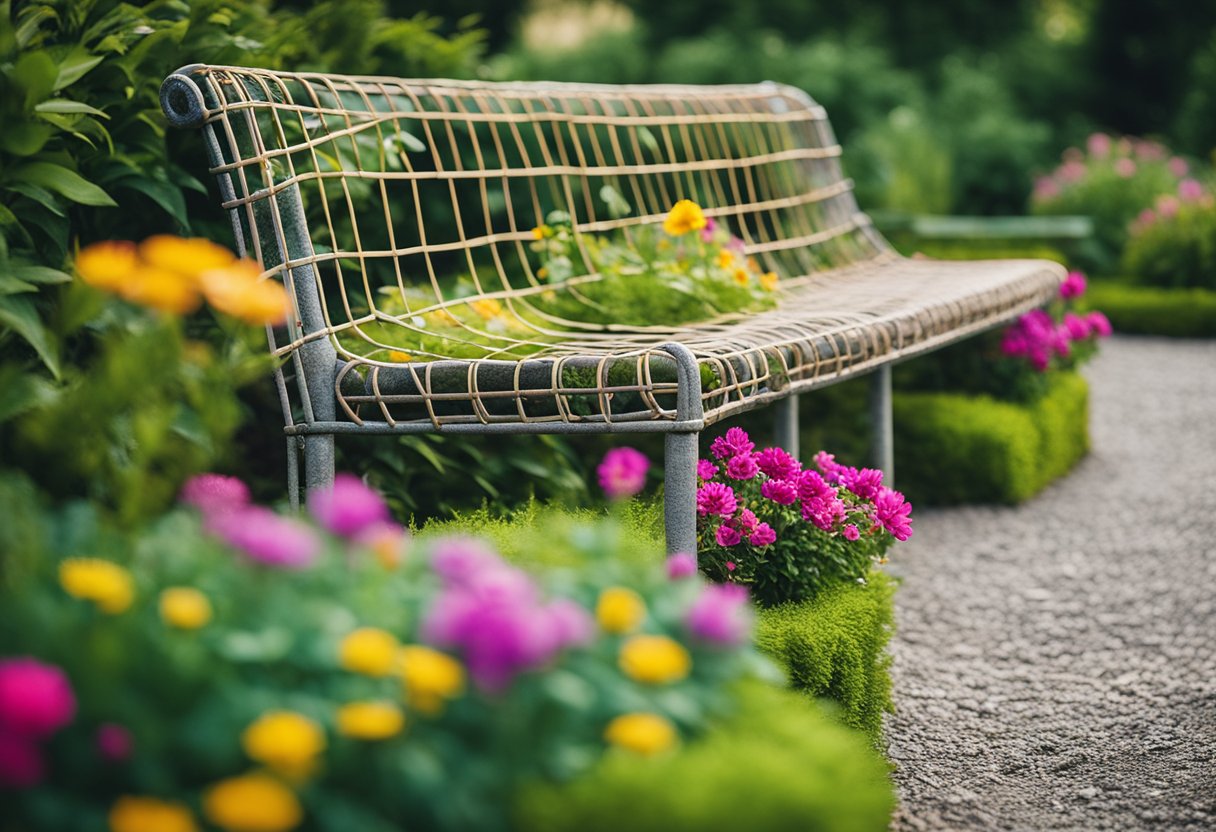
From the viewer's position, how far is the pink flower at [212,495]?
4.95ft

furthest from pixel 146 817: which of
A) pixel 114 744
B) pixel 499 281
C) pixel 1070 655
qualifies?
pixel 1070 655

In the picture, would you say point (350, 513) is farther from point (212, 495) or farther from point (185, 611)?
point (212, 495)

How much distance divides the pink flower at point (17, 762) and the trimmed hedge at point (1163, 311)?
797 centimetres

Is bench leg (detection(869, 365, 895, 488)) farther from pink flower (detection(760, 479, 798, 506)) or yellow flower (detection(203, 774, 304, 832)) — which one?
yellow flower (detection(203, 774, 304, 832))

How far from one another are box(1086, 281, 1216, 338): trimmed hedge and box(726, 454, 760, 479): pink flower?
6.23m

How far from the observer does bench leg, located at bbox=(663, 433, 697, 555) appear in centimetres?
236

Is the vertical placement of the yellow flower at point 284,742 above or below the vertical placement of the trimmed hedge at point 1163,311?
above

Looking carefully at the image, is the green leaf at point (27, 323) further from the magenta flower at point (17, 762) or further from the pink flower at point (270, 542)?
the magenta flower at point (17, 762)

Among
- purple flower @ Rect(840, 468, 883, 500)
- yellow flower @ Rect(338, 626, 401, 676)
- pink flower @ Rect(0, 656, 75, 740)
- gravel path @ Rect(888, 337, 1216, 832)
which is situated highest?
pink flower @ Rect(0, 656, 75, 740)

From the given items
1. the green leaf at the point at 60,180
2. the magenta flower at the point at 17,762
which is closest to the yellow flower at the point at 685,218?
the green leaf at the point at 60,180

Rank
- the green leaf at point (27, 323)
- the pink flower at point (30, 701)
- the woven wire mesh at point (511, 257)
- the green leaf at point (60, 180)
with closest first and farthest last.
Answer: the pink flower at point (30, 701)
the green leaf at point (27, 323)
the green leaf at point (60, 180)
the woven wire mesh at point (511, 257)

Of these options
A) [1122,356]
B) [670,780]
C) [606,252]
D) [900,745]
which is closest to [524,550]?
[670,780]

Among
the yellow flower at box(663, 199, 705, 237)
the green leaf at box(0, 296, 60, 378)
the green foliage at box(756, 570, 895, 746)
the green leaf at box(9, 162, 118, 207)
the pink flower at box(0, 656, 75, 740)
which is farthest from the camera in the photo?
the yellow flower at box(663, 199, 705, 237)

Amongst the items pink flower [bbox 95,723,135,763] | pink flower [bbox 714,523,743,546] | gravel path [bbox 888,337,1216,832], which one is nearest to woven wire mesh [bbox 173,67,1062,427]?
pink flower [bbox 714,523,743,546]
